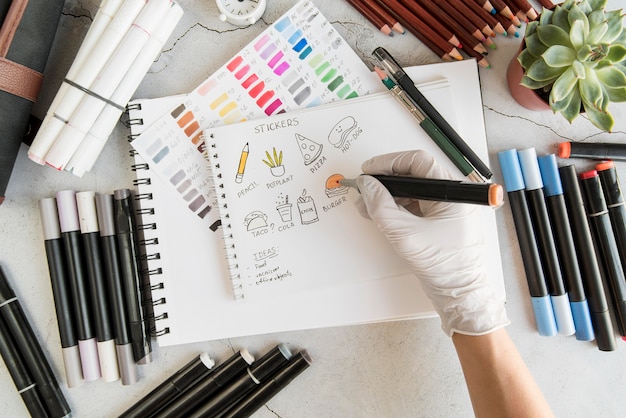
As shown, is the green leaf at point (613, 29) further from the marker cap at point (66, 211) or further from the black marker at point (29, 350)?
the black marker at point (29, 350)

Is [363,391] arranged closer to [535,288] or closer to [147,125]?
[535,288]

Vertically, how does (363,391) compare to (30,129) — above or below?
below

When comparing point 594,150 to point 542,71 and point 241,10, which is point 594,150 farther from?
point 241,10

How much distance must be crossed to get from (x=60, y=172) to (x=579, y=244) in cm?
88

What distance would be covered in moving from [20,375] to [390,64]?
0.80m

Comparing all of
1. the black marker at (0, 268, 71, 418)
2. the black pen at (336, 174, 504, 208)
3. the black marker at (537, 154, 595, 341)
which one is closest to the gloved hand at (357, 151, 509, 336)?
the black pen at (336, 174, 504, 208)

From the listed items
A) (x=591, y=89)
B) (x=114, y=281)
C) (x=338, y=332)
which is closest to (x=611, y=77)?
(x=591, y=89)

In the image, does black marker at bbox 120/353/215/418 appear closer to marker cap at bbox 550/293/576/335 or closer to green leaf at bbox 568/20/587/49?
marker cap at bbox 550/293/576/335

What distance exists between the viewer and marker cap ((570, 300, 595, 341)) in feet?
2.44

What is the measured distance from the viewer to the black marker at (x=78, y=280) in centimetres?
76

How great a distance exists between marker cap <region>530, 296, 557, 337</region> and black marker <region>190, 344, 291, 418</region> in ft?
1.37

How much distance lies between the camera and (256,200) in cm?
76

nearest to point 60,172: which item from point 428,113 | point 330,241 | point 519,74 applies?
point 330,241

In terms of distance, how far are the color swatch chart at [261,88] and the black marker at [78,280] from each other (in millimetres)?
148
